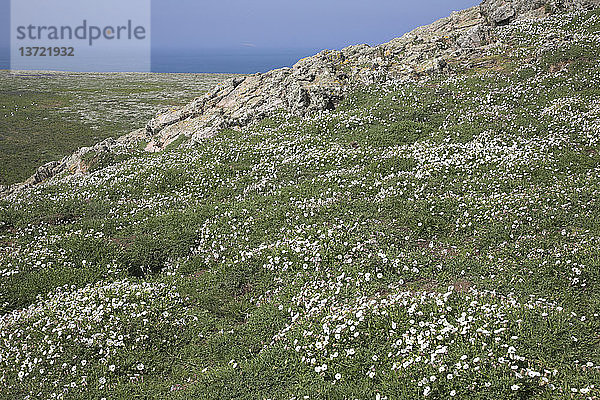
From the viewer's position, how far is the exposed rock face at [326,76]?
84.0 ft

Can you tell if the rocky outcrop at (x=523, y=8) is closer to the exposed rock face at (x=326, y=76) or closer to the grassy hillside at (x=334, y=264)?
the exposed rock face at (x=326, y=76)

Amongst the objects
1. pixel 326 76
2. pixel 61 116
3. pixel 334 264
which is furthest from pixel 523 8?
pixel 61 116

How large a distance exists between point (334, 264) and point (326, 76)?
19658mm

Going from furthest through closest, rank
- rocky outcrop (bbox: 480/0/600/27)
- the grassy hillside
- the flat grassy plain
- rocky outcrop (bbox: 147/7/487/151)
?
the flat grassy plain < rocky outcrop (bbox: 480/0/600/27) < rocky outcrop (bbox: 147/7/487/151) < the grassy hillside

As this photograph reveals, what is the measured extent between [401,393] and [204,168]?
1491 centimetres

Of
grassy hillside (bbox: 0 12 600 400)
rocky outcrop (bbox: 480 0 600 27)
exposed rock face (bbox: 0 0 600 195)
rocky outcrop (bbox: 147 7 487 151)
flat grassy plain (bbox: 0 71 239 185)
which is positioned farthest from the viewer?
flat grassy plain (bbox: 0 71 239 185)

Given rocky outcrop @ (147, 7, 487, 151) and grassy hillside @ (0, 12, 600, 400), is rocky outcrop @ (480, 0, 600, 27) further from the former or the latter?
grassy hillside @ (0, 12, 600, 400)

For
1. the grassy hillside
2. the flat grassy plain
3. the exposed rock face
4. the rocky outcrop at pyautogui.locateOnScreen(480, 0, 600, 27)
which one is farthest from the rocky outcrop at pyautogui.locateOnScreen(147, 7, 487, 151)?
the flat grassy plain

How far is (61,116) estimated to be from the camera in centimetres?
8750

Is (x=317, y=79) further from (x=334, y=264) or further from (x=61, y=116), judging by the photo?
(x=61, y=116)

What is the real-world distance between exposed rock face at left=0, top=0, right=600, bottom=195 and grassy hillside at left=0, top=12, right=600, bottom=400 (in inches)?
188

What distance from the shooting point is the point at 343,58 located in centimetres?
3203

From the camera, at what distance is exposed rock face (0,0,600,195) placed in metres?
25.6

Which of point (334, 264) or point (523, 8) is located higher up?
point (523, 8)
